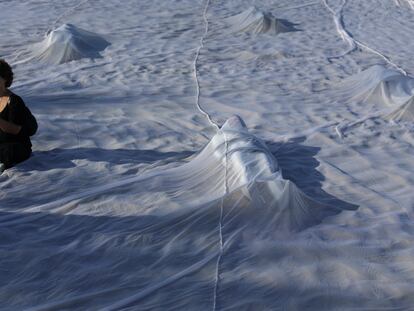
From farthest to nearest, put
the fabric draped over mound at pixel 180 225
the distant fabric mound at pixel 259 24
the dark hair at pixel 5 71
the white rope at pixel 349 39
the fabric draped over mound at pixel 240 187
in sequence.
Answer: the distant fabric mound at pixel 259 24 → the white rope at pixel 349 39 → the dark hair at pixel 5 71 → the fabric draped over mound at pixel 240 187 → the fabric draped over mound at pixel 180 225

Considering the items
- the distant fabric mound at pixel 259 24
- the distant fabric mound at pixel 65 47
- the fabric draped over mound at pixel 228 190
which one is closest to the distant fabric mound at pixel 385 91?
the fabric draped over mound at pixel 228 190

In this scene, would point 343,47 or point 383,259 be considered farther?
point 343,47

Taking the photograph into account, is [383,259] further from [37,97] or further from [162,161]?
[37,97]

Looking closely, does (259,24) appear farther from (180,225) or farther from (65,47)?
(180,225)

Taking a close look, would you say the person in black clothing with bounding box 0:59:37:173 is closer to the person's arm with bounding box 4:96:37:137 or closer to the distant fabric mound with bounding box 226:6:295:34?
the person's arm with bounding box 4:96:37:137

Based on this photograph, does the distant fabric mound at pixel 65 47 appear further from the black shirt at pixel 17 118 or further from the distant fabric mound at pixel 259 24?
the black shirt at pixel 17 118

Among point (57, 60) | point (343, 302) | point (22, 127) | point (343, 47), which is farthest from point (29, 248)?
point (343, 47)

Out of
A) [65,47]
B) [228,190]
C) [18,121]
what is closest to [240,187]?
[228,190]

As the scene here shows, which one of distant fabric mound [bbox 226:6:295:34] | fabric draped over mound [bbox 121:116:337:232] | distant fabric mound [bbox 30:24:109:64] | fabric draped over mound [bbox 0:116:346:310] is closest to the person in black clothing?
fabric draped over mound [bbox 0:116:346:310]
